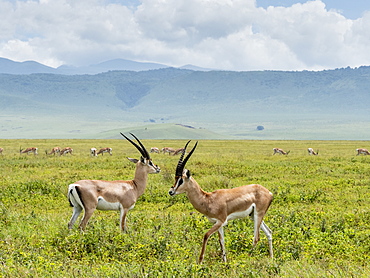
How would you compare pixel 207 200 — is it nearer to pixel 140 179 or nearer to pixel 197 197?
pixel 197 197

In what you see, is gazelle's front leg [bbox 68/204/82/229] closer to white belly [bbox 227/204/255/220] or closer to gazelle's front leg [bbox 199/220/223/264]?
gazelle's front leg [bbox 199/220/223/264]

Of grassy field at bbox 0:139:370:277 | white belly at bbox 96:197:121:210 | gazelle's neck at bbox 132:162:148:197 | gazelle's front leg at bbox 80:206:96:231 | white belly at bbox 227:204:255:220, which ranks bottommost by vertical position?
grassy field at bbox 0:139:370:277

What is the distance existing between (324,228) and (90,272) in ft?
17.9

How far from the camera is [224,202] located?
8539 millimetres

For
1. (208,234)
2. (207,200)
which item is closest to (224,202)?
(207,200)

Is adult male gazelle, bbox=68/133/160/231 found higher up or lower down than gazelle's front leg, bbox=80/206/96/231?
higher up

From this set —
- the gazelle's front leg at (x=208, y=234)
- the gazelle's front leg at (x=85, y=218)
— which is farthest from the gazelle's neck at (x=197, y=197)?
the gazelle's front leg at (x=85, y=218)

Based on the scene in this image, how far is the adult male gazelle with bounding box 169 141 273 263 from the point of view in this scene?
8500mm

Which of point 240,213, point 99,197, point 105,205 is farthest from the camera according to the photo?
point 105,205

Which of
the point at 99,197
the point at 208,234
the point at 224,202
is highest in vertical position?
the point at 224,202

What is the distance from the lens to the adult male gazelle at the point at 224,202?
335 inches

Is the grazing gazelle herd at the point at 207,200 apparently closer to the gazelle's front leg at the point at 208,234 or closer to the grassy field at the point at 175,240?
the gazelle's front leg at the point at 208,234

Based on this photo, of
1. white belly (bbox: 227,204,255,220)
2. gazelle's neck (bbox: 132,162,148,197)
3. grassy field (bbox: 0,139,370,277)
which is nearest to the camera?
grassy field (bbox: 0,139,370,277)

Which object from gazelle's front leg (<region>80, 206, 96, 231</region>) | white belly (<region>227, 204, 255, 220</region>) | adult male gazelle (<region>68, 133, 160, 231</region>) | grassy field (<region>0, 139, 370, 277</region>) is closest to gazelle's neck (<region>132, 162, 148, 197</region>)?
adult male gazelle (<region>68, 133, 160, 231</region>)
